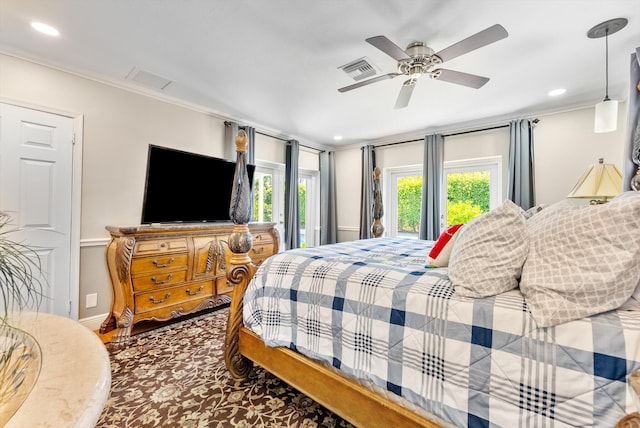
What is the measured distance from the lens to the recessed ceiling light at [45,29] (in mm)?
2035

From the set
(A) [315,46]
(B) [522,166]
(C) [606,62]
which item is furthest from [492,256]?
(B) [522,166]

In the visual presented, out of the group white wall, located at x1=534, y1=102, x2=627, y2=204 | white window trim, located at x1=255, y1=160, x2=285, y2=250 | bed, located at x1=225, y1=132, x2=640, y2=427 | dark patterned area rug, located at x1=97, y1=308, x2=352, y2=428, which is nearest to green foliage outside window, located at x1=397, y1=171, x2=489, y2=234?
white wall, located at x1=534, y1=102, x2=627, y2=204

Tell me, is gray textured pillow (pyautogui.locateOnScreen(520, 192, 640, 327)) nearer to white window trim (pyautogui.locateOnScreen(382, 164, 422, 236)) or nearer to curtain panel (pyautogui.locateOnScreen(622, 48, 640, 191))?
curtain panel (pyautogui.locateOnScreen(622, 48, 640, 191))

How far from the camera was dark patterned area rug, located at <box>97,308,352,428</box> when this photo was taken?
1547 mm

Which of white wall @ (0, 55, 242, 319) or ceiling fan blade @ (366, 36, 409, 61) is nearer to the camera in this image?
ceiling fan blade @ (366, 36, 409, 61)

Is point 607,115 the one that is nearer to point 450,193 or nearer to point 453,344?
point 450,193

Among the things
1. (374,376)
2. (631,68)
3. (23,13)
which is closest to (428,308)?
(374,376)

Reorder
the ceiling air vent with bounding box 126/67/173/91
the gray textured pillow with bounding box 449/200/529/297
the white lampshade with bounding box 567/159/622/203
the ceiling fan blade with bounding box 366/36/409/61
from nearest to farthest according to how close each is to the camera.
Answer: the gray textured pillow with bounding box 449/200/529/297
the ceiling fan blade with bounding box 366/36/409/61
the white lampshade with bounding box 567/159/622/203
the ceiling air vent with bounding box 126/67/173/91

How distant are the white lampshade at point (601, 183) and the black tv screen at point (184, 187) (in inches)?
142

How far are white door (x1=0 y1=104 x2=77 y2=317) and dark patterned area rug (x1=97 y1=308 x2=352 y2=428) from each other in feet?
3.12

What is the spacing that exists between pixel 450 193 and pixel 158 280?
4056mm

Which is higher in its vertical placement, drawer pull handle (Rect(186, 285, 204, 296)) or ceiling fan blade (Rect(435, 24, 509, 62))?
ceiling fan blade (Rect(435, 24, 509, 62))

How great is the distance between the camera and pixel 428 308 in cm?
114

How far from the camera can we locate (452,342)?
1.07m
